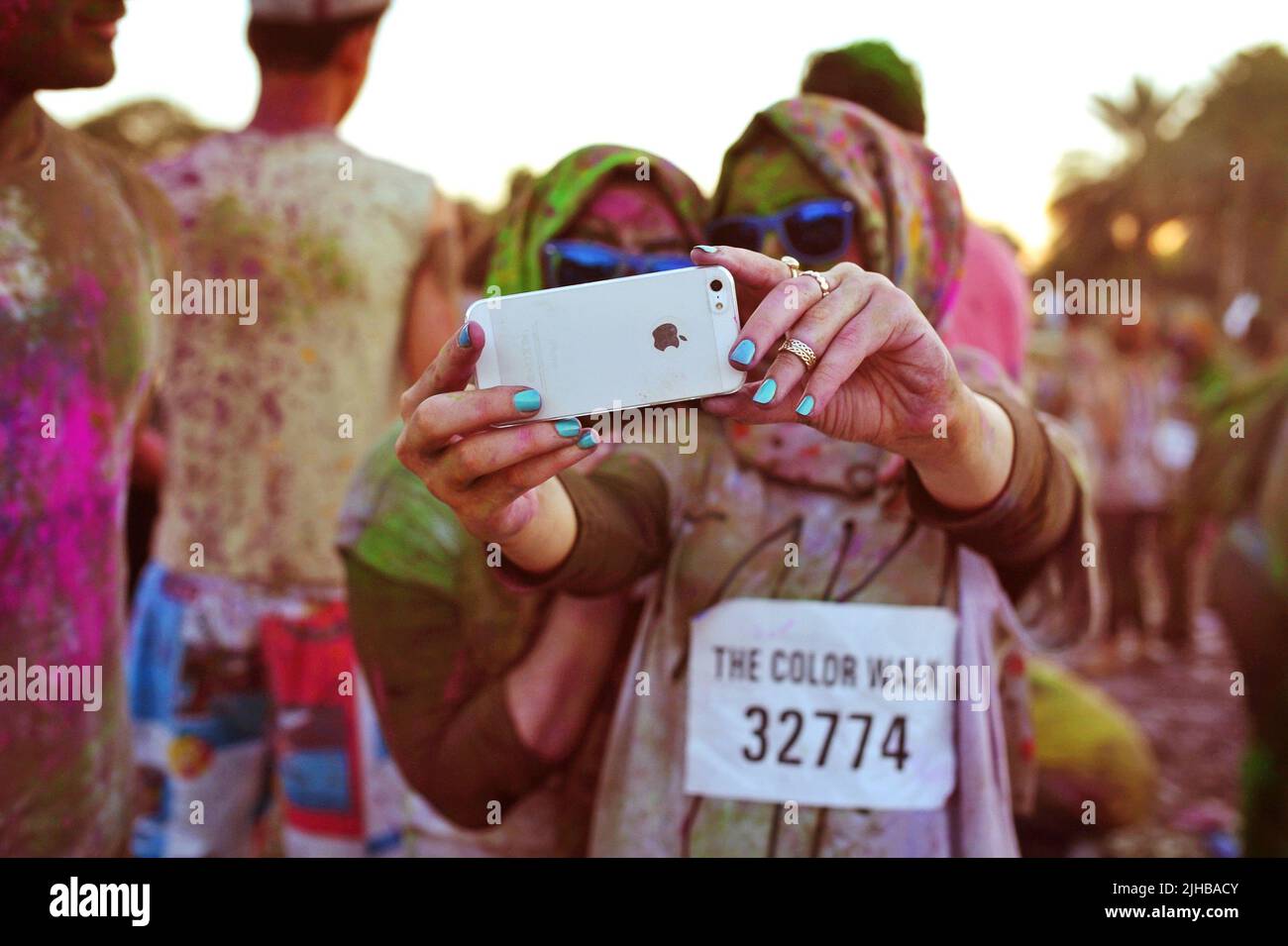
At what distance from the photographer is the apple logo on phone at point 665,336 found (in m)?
1.35

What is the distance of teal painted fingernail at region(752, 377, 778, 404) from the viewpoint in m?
1.26

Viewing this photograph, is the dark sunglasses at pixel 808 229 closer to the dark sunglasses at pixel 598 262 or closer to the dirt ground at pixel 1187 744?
the dark sunglasses at pixel 598 262

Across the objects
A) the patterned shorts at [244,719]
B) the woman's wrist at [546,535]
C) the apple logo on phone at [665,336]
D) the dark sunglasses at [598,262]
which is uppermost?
the dark sunglasses at [598,262]

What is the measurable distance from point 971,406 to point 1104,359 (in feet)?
20.7

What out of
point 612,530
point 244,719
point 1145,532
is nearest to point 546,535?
point 612,530

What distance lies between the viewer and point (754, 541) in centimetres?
184

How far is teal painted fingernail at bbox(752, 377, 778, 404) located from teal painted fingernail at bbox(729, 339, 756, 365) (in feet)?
0.12

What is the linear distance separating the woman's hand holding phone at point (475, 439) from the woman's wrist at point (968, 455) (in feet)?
1.53

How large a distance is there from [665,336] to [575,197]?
1.83 feet

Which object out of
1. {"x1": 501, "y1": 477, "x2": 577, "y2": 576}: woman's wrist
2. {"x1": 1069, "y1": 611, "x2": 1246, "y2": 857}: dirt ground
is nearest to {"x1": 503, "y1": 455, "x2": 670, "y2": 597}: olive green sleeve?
{"x1": 501, "y1": 477, "x2": 577, "y2": 576}: woman's wrist

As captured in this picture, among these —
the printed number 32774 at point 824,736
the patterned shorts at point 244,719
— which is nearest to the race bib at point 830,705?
the printed number 32774 at point 824,736

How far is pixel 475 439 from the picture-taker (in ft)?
4.34
